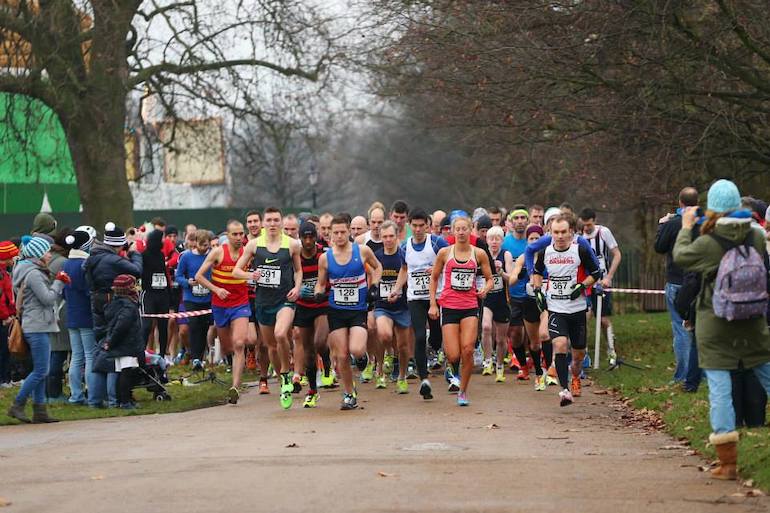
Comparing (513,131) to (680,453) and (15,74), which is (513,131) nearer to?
(15,74)

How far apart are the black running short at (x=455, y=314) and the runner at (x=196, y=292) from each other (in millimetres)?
6038

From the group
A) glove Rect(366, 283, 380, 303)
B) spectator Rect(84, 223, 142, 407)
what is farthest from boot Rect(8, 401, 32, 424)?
glove Rect(366, 283, 380, 303)

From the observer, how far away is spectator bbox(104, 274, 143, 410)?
49.7 ft

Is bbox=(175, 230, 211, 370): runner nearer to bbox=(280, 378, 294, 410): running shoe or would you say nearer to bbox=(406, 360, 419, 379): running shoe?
bbox=(406, 360, 419, 379): running shoe

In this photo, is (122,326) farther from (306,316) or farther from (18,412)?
(306,316)

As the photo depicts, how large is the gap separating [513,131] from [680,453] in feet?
47.9

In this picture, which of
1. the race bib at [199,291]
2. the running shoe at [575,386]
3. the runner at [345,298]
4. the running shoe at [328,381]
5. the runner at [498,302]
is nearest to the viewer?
the runner at [345,298]

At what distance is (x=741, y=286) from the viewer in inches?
361

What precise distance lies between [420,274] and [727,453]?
22.8 feet

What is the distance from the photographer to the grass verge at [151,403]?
48.6ft

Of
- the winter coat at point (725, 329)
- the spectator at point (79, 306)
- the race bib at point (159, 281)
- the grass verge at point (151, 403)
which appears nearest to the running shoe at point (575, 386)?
the grass verge at point (151, 403)

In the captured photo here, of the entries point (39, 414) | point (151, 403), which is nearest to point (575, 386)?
point (151, 403)

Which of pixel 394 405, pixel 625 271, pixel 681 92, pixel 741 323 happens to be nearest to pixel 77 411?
pixel 394 405

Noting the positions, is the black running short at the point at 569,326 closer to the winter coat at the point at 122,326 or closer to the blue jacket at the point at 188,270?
the winter coat at the point at 122,326
